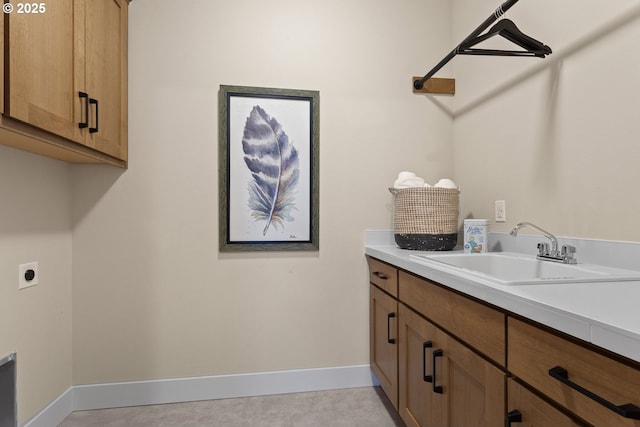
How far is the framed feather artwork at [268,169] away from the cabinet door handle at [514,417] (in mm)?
1394

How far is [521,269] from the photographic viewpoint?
146cm

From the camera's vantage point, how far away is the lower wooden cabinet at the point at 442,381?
0.95 meters

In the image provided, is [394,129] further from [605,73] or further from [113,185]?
[113,185]

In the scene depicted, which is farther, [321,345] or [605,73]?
[321,345]

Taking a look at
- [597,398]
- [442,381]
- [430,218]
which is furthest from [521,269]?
[597,398]

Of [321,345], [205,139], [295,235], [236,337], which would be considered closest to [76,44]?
[205,139]

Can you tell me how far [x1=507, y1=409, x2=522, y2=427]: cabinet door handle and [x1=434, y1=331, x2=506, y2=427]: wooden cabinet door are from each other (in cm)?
5

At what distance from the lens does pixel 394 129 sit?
220 cm

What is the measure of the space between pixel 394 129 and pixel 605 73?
43.8 inches

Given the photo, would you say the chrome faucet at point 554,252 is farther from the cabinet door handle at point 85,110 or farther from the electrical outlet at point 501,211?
the cabinet door handle at point 85,110

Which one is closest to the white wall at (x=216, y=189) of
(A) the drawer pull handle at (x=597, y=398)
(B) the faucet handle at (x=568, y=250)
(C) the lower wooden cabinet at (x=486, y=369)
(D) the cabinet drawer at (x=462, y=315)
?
(C) the lower wooden cabinet at (x=486, y=369)

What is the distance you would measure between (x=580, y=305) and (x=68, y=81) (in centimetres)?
181

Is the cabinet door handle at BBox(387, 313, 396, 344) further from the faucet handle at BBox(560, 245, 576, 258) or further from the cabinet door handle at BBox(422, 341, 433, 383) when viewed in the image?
the faucet handle at BBox(560, 245, 576, 258)

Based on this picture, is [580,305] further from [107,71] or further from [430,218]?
[107,71]
